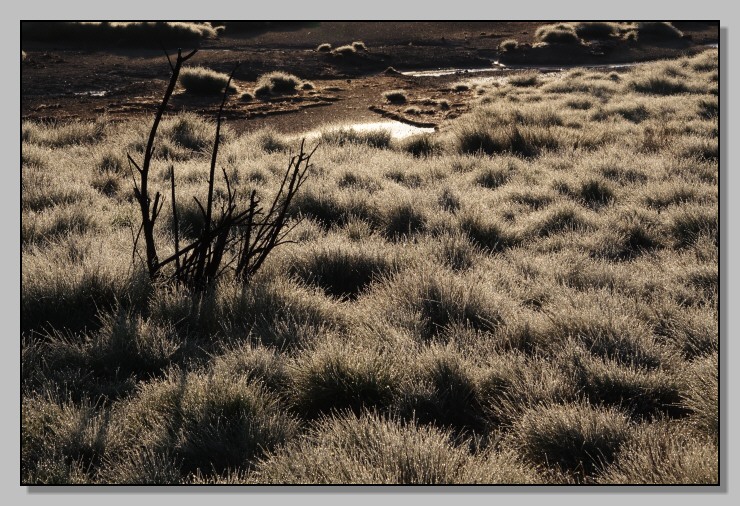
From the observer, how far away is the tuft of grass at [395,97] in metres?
16.4

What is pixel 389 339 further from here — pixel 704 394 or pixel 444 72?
pixel 444 72

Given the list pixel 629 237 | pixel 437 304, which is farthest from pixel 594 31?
pixel 437 304

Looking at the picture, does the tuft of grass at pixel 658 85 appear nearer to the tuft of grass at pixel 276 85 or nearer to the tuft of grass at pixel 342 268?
the tuft of grass at pixel 276 85

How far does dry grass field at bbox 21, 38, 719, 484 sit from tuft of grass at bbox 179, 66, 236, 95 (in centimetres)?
902

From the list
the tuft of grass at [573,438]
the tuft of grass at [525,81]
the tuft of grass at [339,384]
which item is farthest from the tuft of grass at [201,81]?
the tuft of grass at [573,438]

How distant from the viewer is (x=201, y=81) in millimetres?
16172

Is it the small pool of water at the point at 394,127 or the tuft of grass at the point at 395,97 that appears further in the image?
the tuft of grass at the point at 395,97

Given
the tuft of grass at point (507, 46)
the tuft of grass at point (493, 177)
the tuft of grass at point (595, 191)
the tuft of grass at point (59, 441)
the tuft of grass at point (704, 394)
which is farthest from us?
the tuft of grass at point (507, 46)

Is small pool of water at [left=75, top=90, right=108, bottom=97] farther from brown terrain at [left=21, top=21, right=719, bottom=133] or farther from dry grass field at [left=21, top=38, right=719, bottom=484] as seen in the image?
dry grass field at [left=21, top=38, right=719, bottom=484]

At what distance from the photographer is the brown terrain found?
14273 mm

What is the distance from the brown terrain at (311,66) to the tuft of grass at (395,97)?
181 millimetres

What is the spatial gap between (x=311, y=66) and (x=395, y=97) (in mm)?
6109

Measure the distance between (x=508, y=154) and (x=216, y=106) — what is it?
7.90 metres

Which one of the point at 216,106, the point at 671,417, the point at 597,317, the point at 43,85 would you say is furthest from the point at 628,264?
the point at 43,85
